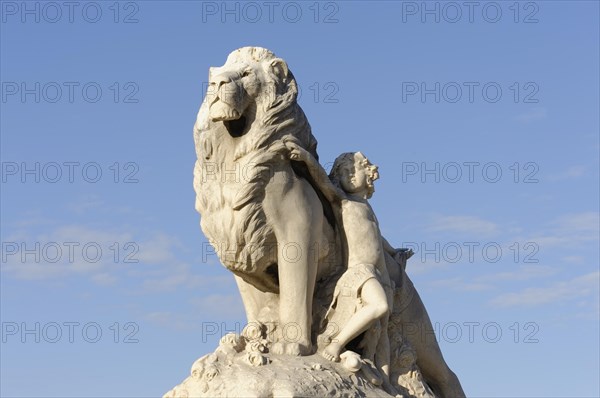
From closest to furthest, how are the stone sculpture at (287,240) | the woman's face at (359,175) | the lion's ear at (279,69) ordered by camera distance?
the stone sculpture at (287,240)
the lion's ear at (279,69)
the woman's face at (359,175)

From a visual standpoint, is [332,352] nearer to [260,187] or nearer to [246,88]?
[260,187]

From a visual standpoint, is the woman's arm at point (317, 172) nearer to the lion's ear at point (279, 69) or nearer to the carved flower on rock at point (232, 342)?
the lion's ear at point (279, 69)

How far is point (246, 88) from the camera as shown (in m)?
9.30

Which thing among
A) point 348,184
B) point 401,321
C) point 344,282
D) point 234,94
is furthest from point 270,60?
point 401,321

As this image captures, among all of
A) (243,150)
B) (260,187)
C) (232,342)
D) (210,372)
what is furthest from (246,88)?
(210,372)

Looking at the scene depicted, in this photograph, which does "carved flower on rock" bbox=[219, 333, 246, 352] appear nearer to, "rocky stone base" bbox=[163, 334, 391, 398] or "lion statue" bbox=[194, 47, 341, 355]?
"rocky stone base" bbox=[163, 334, 391, 398]

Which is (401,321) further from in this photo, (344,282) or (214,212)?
(214,212)

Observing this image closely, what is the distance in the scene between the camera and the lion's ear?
950 centimetres

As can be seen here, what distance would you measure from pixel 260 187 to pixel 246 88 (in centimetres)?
83

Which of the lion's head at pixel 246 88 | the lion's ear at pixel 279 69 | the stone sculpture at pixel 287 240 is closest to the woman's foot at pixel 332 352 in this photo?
the stone sculpture at pixel 287 240

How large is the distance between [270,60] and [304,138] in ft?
2.37

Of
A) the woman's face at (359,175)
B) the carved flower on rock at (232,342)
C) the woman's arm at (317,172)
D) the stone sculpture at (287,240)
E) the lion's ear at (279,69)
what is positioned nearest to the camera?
the carved flower on rock at (232,342)

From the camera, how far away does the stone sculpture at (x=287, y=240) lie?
29.9 feet

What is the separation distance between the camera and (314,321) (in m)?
9.55
